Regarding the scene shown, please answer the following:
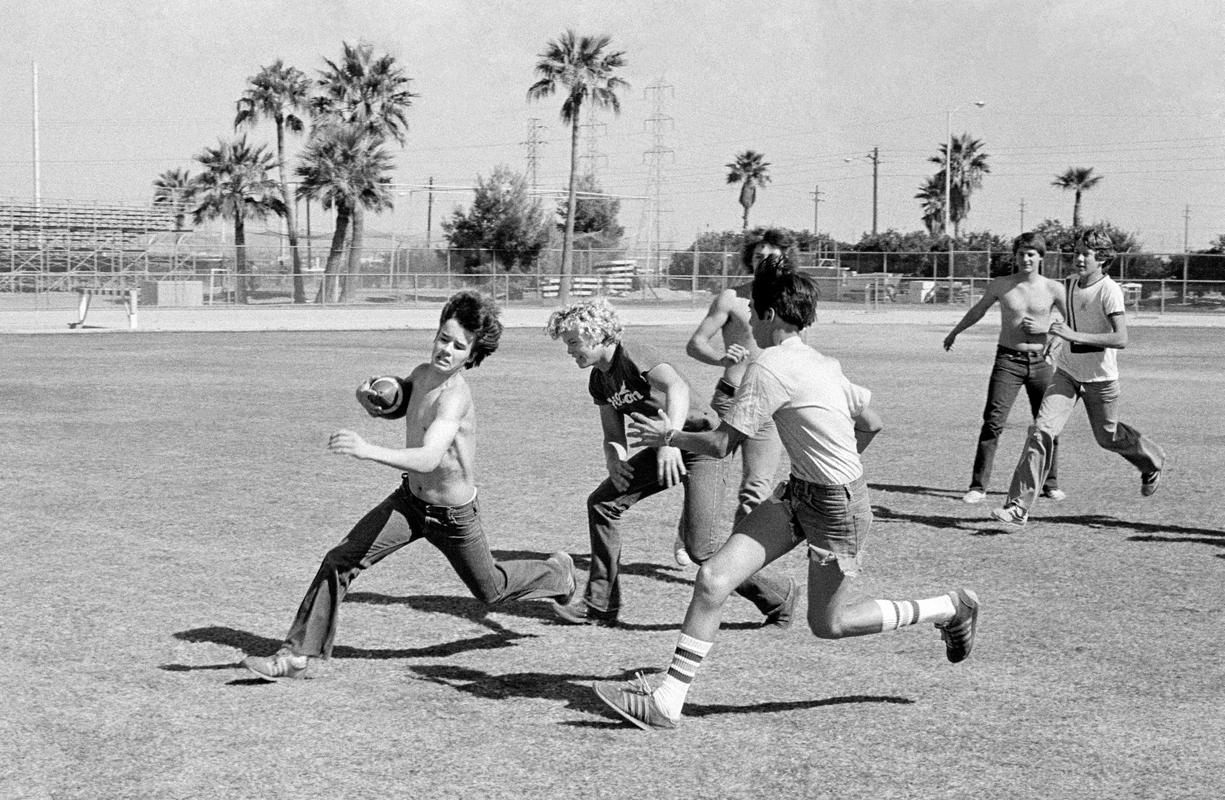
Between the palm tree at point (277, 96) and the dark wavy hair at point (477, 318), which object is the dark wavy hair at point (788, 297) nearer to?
the dark wavy hair at point (477, 318)

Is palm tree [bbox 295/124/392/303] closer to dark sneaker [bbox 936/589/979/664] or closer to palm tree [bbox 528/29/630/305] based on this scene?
palm tree [bbox 528/29/630/305]

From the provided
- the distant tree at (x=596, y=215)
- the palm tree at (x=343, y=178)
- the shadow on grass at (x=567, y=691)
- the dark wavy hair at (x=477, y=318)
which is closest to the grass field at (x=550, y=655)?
the shadow on grass at (x=567, y=691)

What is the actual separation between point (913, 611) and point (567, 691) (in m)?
1.36

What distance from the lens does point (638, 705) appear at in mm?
5004

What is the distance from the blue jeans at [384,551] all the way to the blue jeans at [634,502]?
72 centimetres

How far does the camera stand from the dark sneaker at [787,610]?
6406mm

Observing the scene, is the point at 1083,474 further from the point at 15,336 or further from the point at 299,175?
the point at 299,175

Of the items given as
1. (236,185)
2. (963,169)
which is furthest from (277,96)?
(963,169)

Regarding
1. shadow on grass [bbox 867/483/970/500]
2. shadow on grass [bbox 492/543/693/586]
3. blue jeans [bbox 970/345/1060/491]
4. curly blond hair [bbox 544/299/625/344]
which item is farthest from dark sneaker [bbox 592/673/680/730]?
shadow on grass [bbox 867/483/970/500]

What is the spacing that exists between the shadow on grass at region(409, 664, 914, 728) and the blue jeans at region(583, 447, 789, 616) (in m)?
0.74

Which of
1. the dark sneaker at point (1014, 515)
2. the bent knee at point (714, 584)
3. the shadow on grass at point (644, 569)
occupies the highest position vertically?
the bent knee at point (714, 584)

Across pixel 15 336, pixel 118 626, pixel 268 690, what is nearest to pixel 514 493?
pixel 118 626

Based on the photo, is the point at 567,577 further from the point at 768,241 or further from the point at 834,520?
the point at 768,241

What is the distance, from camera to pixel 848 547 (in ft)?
16.2
